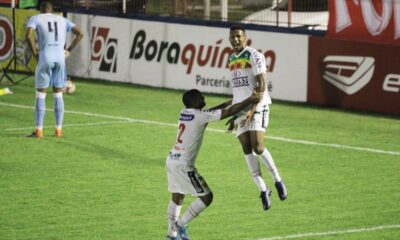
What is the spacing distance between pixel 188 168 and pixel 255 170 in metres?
2.52

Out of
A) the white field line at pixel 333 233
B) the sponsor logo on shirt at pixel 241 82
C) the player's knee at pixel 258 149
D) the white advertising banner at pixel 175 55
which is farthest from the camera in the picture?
the white advertising banner at pixel 175 55

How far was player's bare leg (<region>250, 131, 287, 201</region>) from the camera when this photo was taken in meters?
14.9

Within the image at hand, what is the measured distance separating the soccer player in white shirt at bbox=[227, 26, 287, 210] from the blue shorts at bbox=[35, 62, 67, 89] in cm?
579

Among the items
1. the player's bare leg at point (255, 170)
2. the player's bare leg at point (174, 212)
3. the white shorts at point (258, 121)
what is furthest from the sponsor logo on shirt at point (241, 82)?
the player's bare leg at point (174, 212)

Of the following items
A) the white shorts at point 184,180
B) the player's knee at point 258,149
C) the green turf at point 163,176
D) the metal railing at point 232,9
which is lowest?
the green turf at point 163,176

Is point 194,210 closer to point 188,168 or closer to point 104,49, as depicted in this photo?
point 188,168

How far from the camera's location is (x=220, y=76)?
26.3 metres

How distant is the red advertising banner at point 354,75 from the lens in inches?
919

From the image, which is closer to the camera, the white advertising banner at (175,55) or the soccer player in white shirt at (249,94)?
the soccer player in white shirt at (249,94)

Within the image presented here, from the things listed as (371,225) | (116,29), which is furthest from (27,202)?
(116,29)

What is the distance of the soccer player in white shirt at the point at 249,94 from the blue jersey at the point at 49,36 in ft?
19.0

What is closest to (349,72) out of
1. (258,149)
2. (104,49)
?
(104,49)

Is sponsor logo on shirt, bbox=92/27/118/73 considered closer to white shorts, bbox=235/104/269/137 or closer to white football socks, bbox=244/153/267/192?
white shorts, bbox=235/104/269/137

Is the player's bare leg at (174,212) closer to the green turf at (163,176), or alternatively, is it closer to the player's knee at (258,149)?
the green turf at (163,176)
